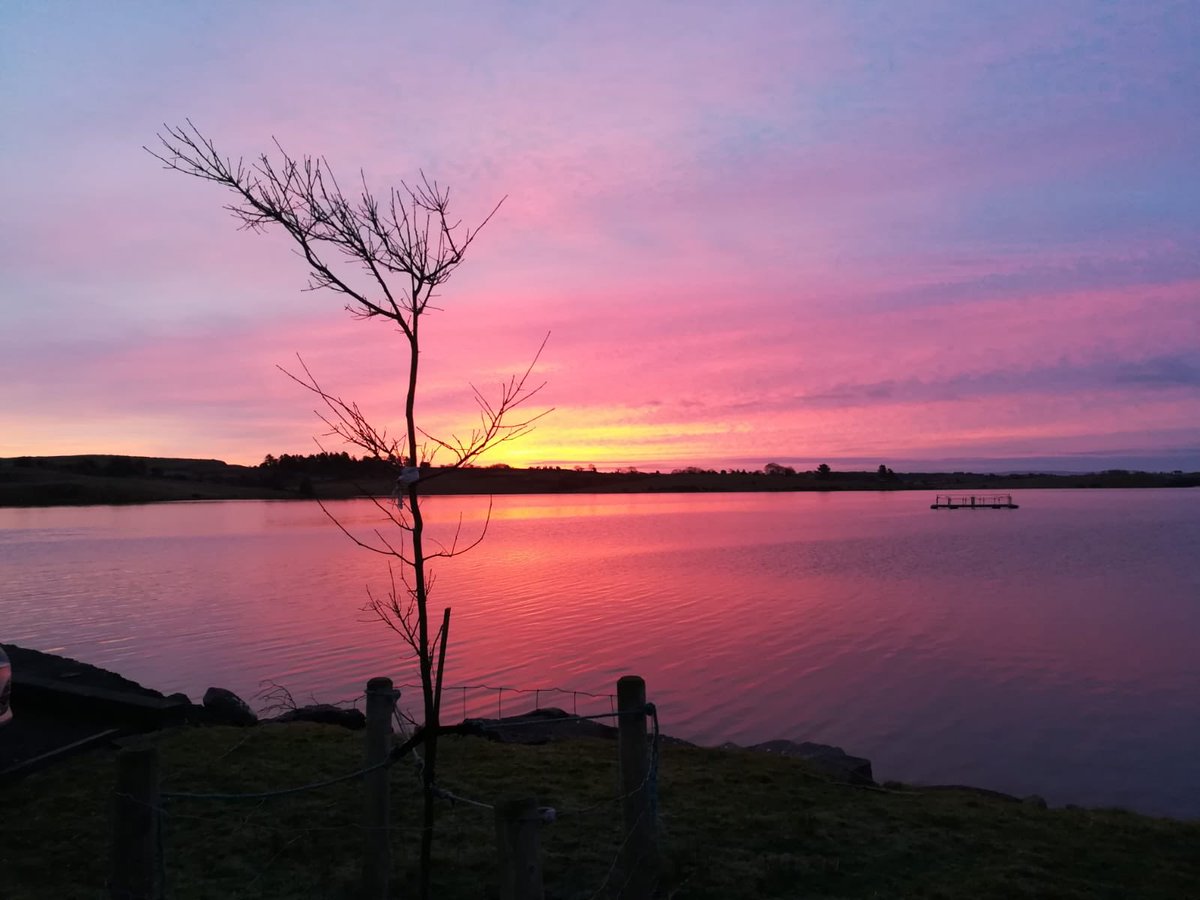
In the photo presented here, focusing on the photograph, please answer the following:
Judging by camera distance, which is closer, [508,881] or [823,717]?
[508,881]

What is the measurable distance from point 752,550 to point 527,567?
11375mm

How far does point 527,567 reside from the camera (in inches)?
1391

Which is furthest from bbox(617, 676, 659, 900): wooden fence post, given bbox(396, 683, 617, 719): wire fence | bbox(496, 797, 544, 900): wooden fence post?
bbox(396, 683, 617, 719): wire fence

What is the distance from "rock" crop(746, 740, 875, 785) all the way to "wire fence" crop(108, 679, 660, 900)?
2.45m

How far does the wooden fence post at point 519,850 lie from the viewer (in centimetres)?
337

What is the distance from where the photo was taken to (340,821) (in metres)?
6.75

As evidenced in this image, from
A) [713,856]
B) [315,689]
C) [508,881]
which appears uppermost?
[508,881]

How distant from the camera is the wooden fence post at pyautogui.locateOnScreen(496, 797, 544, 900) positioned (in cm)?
337

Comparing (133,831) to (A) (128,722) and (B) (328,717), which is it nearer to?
(A) (128,722)

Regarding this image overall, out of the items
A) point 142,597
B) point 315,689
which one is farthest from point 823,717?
point 142,597

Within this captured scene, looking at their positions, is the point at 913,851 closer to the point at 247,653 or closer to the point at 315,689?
the point at 315,689

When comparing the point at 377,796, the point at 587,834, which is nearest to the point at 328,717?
the point at 587,834

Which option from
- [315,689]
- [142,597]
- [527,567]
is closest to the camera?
[315,689]

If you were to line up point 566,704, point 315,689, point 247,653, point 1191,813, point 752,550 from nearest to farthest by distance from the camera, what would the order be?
point 1191,813 < point 566,704 < point 315,689 < point 247,653 < point 752,550
